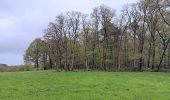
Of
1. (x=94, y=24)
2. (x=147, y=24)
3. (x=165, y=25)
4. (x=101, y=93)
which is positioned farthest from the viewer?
(x=94, y=24)

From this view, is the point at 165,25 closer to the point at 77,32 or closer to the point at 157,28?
the point at 157,28

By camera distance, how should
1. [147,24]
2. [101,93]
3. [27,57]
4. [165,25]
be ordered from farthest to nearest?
1. [27,57]
2. [147,24]
3. [165,25]
4. [101,93]

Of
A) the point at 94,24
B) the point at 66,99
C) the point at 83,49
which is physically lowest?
the point at 66,99

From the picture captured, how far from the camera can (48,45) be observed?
88.5m

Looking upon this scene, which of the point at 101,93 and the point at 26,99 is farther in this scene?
the point at 101,93

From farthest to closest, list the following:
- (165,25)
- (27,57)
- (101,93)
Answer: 1. (27,57)
2. (165,25)
3. (101,93)

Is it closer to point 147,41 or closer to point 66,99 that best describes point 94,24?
point 147,41

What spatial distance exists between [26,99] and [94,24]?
63.9 m

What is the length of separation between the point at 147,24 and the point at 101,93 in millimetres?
54438

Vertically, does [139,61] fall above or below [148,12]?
below

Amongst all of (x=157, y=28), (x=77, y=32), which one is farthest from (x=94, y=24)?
(x=157, y=28)

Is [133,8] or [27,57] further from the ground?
[133,8]

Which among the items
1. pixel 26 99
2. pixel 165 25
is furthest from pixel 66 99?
pixel 165 25

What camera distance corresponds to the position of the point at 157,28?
7288 centimetres
